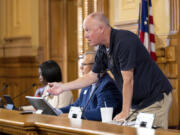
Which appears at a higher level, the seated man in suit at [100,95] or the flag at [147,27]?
the flag at [147,27]

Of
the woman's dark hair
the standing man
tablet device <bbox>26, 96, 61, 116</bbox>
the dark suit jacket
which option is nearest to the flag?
the woman's dark hair

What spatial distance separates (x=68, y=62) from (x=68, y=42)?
0.41 m

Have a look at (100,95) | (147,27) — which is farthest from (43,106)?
(147,27)

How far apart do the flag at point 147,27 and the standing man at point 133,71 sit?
1.82m

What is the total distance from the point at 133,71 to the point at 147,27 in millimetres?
2068

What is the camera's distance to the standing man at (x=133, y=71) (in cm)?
281

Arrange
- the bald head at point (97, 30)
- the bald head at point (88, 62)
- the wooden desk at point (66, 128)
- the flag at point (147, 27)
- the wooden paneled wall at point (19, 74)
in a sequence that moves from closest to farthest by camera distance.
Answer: the wooden desk at point (66, 128), the bald head at point (97, 30), the bald head at point (88, 62), the flag at point (147, 27), the wooden paneled wall at point (19, 74)

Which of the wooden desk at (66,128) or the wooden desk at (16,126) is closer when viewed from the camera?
the wooden desk at (66,128)

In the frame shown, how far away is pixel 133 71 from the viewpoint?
2.90 m

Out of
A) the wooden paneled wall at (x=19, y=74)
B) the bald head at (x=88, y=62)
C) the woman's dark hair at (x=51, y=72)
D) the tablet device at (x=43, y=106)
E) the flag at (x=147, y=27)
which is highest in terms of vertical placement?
the flag at (x=147, y=27)

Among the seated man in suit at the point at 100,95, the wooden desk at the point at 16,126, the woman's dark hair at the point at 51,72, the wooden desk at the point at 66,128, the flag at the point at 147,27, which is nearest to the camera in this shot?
the wooden desk at the point at 66,128

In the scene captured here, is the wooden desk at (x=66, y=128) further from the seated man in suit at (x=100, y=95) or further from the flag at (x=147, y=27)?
the flag at (x=147, y=27)

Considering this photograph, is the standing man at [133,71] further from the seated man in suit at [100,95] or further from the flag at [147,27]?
the flag at [147,27]

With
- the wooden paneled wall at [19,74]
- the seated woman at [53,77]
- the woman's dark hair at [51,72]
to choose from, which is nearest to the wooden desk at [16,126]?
the seated woman at [53,77]
